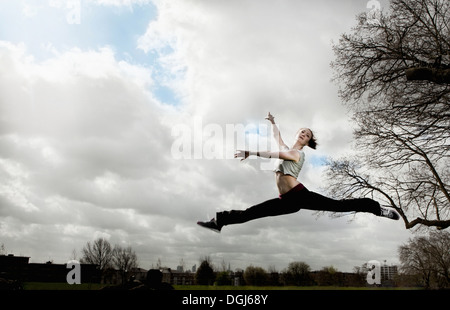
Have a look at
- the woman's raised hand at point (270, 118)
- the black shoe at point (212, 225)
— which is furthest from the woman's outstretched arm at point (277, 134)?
the black shoe at point (212, 225)

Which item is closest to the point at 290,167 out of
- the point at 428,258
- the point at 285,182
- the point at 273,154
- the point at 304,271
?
the point at 285,182

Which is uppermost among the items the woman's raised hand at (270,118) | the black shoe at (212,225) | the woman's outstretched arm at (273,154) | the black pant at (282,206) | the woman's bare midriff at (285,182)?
the woman's raised hand at (270,118)

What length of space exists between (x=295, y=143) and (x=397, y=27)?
611 cm

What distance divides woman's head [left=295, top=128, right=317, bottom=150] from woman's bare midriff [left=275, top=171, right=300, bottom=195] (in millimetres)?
619

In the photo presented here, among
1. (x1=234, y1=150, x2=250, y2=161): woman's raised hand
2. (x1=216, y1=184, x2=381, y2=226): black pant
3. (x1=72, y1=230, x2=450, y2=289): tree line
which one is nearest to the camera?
(x1=234, y1=150, x2=250, y2=161): woman's raised hand

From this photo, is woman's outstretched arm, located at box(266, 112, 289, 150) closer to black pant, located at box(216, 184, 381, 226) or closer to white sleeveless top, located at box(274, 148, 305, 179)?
white sleeveless top, located at box(274, 148, 305, 179)

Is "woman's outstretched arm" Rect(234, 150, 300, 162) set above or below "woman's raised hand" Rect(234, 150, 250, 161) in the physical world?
above

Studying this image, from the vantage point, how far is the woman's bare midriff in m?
4.57

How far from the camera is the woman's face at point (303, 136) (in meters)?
4.99

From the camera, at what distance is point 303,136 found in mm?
5008

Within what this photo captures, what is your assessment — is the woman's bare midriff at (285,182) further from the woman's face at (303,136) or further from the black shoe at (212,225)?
the black shoe at (212,225)

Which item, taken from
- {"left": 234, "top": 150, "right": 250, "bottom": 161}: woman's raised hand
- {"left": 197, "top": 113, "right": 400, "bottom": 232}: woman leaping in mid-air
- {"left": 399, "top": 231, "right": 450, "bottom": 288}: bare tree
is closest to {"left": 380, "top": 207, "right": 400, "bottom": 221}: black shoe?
{"left": 197, "top": 113, "right": 400, "bottom": 232}: woman leaping in mid-air
